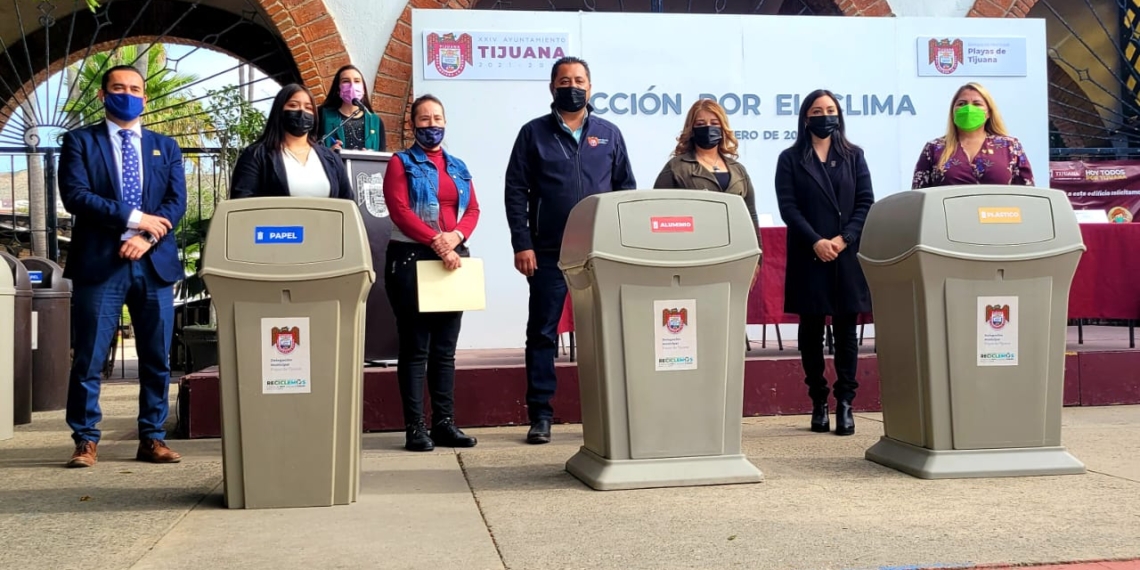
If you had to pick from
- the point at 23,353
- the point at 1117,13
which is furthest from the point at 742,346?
the point at 1117,13

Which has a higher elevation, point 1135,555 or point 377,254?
point 377,254

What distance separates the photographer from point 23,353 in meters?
7.38

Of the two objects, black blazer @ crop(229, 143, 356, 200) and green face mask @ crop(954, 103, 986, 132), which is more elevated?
green face mask @ crop(954, 103, 986, 132)

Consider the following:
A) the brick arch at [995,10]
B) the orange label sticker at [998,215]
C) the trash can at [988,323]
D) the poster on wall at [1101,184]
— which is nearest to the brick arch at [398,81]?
the brick arch at [995,10]

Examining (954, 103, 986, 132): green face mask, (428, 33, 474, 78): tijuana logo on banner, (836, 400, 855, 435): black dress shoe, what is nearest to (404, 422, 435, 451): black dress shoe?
(836, 400, 855, 435): black dress shoe

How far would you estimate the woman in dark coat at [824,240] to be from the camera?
5867 millimetres

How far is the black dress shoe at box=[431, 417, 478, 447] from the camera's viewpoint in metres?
5.65

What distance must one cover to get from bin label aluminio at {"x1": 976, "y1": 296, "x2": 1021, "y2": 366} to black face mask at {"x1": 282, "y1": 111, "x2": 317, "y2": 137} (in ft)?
10.4

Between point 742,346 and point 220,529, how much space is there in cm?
219

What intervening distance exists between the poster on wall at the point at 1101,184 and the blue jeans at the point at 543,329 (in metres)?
9.20

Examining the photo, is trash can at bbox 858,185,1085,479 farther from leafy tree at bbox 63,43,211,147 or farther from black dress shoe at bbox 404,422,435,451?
leafy tree at bbox 63,43,211,147

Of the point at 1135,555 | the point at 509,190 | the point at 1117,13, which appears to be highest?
the point at 1117,13

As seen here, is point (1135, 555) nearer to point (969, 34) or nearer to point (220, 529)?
point (220, 529)

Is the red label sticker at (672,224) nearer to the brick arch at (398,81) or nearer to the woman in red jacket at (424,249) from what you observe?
the woman in red jacket at (424,249)
